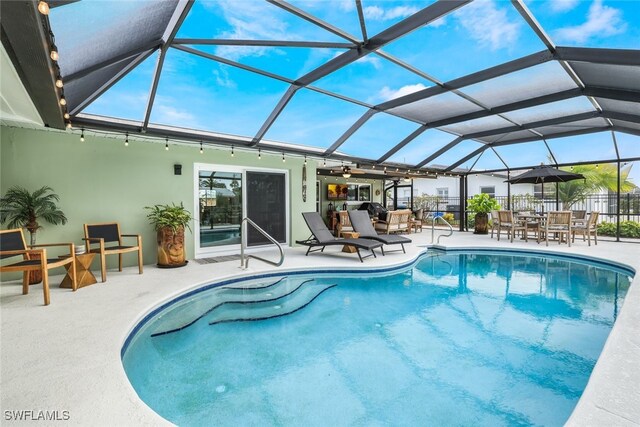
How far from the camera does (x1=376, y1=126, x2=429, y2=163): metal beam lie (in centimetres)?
885

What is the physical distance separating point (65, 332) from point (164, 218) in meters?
3.39

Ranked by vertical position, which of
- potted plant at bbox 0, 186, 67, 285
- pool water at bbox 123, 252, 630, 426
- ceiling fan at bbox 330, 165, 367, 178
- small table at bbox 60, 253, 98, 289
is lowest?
pool water at bbox 123, 252, 630, 426

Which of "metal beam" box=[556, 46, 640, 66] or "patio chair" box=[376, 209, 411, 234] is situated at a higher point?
"metal beam" box=[556, 46, 640, 66]

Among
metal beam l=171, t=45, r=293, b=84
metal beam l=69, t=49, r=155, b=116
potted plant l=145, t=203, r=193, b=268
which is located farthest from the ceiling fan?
metal beam l=69, t=49, r=155, b=116

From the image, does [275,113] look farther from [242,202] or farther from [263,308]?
[263,308]

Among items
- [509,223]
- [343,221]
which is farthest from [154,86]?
[509,223]

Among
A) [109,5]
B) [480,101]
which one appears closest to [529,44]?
[480,101]

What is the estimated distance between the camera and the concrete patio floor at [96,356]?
189 centimetres

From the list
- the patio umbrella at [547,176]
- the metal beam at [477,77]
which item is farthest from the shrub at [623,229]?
the metal beam at [477,77]

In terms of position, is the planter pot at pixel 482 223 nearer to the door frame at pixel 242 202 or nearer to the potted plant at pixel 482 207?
the potted plant at pixel 482 207

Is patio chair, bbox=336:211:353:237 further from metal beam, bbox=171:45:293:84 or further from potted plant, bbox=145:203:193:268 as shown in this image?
metal beam, bbox=171:45:293:84

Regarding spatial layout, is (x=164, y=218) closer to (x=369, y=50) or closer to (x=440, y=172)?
(x=369, y=50)

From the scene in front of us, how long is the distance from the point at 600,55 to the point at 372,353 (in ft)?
17.3

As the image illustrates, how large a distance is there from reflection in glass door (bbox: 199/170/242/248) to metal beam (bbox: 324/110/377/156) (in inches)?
109
